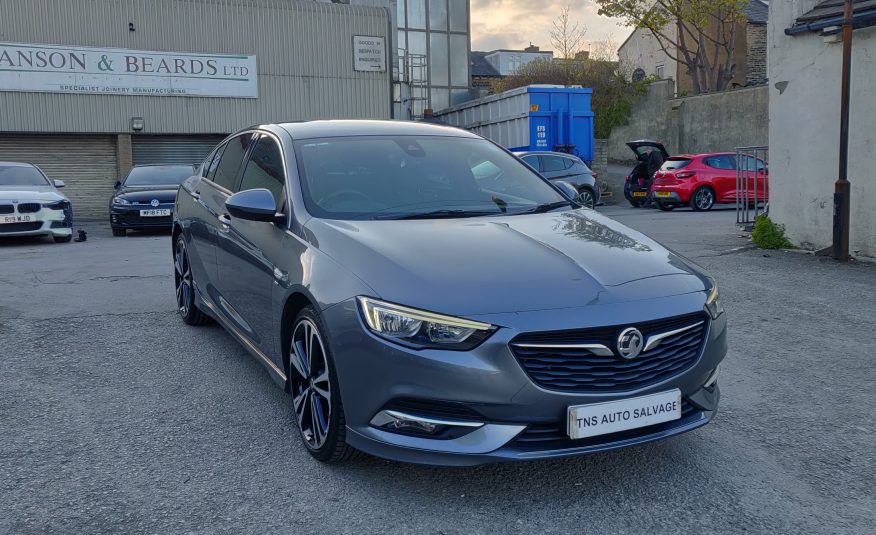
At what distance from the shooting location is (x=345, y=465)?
366 centimetres

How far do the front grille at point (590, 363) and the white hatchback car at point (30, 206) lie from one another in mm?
12415

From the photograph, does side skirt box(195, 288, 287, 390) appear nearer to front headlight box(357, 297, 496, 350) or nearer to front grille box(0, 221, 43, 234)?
front headlight box(357, 297, 496, 350)

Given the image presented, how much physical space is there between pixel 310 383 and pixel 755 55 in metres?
39.5

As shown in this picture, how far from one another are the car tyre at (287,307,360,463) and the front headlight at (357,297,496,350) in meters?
0.38

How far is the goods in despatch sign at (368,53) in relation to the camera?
2641 centimetres

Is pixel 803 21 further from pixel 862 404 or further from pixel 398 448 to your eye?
pixel 398 448

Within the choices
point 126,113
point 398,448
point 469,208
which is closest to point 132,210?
point 126,113

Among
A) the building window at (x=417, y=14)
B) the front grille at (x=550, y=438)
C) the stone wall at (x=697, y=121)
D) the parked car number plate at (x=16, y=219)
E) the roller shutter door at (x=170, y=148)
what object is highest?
the building window at (x=417, y=14)

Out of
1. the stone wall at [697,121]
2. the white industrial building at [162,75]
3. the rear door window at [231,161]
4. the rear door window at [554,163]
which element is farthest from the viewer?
the stone wall at [697,121]

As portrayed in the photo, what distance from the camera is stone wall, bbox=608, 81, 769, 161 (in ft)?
90.1

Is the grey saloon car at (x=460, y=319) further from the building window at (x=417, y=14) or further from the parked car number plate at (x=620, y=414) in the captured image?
the building window at (x=417, y=14)

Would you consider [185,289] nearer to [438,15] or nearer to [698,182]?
[698,182]

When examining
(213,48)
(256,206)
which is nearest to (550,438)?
(256,206)

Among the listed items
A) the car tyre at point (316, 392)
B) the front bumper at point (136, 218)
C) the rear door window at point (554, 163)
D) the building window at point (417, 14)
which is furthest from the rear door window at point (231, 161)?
the building window at point (417, 14)
